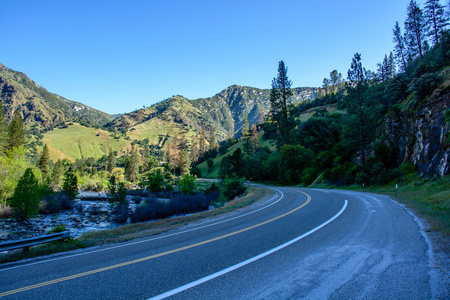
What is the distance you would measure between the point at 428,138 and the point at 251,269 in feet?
89.1

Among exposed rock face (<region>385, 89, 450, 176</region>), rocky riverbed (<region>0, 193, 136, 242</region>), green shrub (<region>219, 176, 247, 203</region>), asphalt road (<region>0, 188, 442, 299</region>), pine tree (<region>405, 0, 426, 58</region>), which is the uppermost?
pine tree (<region>405, 0, 426, 58</region>)

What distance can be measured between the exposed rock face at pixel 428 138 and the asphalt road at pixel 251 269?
62.8 ft

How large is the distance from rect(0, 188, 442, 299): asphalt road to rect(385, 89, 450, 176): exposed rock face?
754 inches

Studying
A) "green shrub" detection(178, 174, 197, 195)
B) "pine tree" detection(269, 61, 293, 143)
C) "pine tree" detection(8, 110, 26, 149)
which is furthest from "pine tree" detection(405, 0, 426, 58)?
"pine tree" detection(8, 110, 26, 149)

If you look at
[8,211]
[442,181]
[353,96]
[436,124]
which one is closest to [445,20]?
[353,96]

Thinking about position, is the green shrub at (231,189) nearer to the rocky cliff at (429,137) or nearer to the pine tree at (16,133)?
the rocky cliff at (429,137)

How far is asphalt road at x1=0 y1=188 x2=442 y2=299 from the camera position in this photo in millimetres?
3748

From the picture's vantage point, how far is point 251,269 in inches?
182

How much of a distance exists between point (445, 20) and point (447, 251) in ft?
226

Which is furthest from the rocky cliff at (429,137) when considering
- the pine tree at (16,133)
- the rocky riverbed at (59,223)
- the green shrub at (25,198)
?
the pine tree at (16,133)

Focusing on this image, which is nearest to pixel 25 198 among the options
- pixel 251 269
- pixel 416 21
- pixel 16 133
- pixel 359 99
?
pixel 251 269

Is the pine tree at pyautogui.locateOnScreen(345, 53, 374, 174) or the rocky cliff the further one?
the pine tree at pyautogui.locateOnScreen(345, 53, 374, 174)

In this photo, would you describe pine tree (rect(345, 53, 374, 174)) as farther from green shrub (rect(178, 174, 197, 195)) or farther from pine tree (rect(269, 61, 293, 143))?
green shrub (rect(178, 174, 197, 195))

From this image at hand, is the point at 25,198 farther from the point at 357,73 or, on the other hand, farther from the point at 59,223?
the point at 357,73
